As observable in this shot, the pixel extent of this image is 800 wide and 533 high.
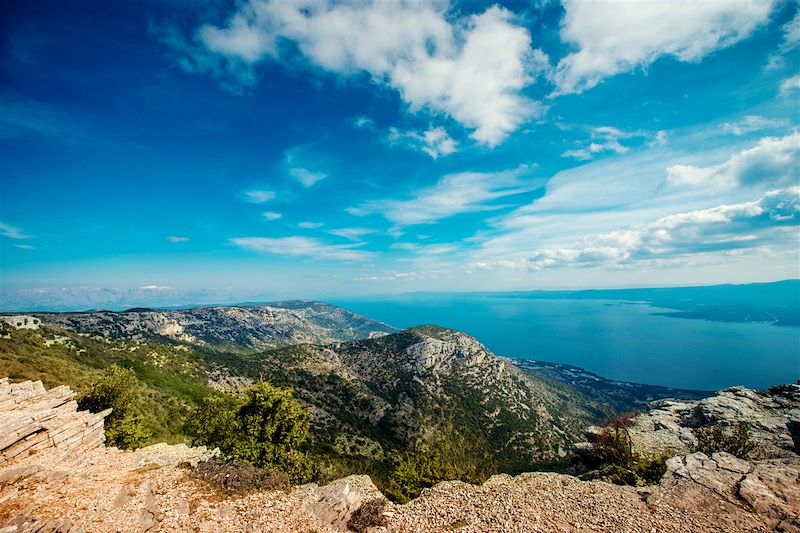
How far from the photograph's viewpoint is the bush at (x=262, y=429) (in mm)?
25750

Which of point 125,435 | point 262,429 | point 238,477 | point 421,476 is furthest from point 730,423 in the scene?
point 125,435

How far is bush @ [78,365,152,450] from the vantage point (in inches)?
1085

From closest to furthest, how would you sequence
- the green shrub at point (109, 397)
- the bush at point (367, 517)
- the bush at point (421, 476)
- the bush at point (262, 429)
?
the bush at point (367, 517) → the bush at point (421, 476) → the bush at point (262, 429) → the green shrub at point (109, 397)

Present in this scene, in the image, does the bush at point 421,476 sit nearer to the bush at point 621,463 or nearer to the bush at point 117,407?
the bush at point 621,463

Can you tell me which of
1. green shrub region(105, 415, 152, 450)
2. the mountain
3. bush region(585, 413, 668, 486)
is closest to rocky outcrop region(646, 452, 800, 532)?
bush region(585, 413, 668, 486)

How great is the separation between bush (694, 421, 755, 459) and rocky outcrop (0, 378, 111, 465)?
4527 cm

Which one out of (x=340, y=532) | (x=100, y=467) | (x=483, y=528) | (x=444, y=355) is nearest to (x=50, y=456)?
(x=100, y=467)

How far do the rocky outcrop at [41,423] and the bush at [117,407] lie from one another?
2.16 metres

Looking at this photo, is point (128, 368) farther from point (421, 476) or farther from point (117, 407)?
point (421, 476)

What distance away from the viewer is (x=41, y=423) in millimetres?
21297

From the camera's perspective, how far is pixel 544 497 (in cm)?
1775

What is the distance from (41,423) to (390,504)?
2346 centimetres

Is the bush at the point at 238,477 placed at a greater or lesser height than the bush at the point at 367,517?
greater

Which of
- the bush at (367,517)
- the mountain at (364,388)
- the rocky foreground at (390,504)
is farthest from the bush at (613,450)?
the mountain at (364,388)
